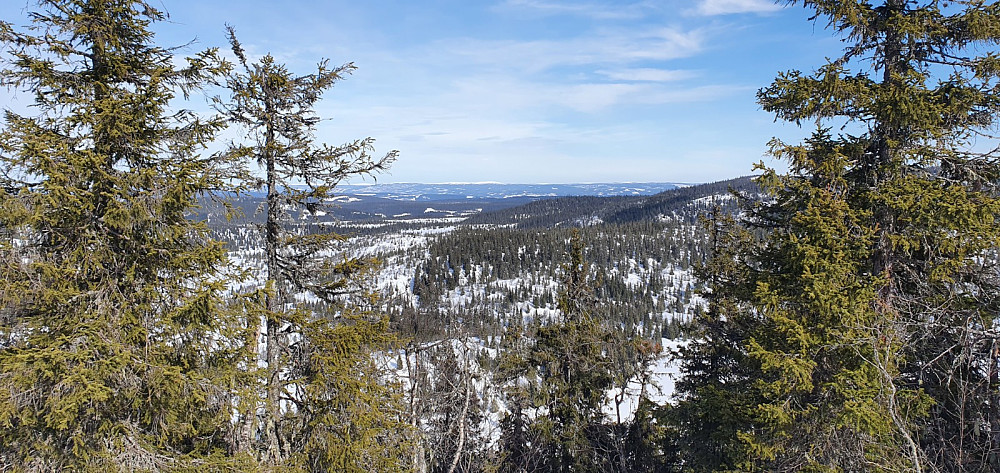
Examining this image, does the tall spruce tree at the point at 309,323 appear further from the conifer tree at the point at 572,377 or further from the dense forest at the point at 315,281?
the conifer tree at the point at 572,377

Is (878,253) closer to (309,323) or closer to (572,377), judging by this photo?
(309,323)

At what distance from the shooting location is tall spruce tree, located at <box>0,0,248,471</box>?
4.86 m

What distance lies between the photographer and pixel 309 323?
7355 mm

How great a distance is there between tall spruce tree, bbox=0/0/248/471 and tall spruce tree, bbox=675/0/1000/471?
302 inches

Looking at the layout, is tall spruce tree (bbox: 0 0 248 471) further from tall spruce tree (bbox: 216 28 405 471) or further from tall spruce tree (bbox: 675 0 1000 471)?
tall spruce tree (bbox: 675 0 1000 471)

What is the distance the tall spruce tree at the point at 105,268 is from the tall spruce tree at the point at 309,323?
1.26m

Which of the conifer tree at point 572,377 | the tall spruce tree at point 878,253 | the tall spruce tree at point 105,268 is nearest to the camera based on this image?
the tall spruce tree at point 105,268

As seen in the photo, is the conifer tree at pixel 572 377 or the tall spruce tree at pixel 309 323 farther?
the conifer tree at pixel 572 377

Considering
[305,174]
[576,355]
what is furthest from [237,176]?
[576,355]

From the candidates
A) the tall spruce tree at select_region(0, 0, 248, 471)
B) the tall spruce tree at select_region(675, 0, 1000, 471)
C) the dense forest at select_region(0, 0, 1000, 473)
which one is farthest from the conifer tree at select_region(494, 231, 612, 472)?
the tall spruce tree at select_region(0, 0, 248, 471)

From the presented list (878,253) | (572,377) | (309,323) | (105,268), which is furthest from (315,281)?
(572,377)

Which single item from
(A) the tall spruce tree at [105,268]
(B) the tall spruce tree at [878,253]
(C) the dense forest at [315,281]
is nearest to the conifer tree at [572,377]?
(C) the dense forest at [315,281]

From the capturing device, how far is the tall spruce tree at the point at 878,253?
6383 millimetres

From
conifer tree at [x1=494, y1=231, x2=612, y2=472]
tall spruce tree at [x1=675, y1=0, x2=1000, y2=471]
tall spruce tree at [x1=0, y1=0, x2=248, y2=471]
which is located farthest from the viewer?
conifer tree at [x1=494, y1=231, x2=612, y2=472]
